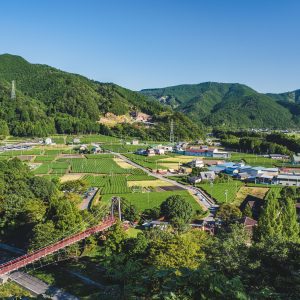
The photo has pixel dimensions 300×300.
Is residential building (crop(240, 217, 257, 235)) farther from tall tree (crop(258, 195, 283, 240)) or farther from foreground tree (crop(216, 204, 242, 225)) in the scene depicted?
tall tree (crop(258, 195, 283, 240))

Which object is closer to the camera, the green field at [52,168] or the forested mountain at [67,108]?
the green field at [52,168]

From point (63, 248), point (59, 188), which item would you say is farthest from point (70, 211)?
point (59, 188)

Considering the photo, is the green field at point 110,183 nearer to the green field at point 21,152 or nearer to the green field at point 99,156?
the green field at point 99,156

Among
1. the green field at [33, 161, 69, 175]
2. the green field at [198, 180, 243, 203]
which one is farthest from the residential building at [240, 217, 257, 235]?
the green field at [33, 161, 69, 175]

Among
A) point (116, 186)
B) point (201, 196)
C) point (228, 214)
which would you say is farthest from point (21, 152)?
point (228, 214)

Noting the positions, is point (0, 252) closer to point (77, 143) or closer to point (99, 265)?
point (99, 265)

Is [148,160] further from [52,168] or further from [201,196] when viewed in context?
[201,196]

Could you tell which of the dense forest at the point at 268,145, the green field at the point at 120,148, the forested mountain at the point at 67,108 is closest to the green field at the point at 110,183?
the green field at the point at 120,148
